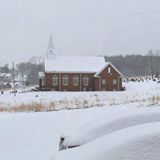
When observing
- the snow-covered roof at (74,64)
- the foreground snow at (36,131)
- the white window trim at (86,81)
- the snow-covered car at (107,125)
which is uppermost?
the snow-covered roof at (74,64)

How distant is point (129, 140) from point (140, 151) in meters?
0.25

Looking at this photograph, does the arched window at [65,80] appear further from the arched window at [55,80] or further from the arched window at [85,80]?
the arched window at [85,80]

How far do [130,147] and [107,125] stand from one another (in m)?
3.13

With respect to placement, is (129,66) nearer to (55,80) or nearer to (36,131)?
(55,80)

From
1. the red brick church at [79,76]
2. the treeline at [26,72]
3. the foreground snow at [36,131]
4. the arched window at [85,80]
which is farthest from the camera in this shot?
the treeline at [26,72]

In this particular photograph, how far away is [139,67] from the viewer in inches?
5709

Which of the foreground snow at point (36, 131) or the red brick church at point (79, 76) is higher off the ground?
the red brick church at point (79, 76)

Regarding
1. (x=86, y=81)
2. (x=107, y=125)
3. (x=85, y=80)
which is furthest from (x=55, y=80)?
(x=107, y=125)

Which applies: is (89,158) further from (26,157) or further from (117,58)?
(117,58)

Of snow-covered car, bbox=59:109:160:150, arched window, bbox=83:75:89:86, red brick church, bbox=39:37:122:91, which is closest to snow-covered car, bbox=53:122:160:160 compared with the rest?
snow-covered car, bbox=59:109:160:150

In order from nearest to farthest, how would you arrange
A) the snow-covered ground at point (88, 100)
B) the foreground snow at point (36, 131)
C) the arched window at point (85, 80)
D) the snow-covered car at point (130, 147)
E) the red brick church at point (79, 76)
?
the snow-covered car at point (130, 147) < the foreground snow at point (36, 131) < the snow-covered ground at point (88, 100) < the red brick church at point (79, 76) < the arched window at point (85, 80)

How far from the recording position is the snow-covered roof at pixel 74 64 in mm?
72625

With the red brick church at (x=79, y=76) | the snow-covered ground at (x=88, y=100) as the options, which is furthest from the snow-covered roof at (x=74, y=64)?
the snow-covered ground at (x=88, y=100)

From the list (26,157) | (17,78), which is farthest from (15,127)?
(17,78)
